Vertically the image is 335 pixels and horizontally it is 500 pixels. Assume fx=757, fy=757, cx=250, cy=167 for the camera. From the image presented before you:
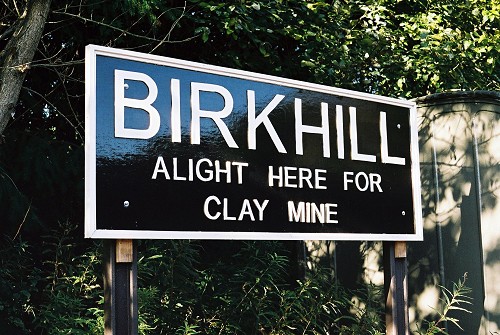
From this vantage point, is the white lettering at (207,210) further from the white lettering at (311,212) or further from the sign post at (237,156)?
the white lettering at (311,212)

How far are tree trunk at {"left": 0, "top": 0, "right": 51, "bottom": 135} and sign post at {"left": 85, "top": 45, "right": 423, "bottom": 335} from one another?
2455 millimetres

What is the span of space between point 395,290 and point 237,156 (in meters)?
1.51

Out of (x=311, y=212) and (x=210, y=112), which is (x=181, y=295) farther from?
(x=210, y=112)

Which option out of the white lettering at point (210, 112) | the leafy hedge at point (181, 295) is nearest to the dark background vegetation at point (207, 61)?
the leafy hedge at point (181, 295)

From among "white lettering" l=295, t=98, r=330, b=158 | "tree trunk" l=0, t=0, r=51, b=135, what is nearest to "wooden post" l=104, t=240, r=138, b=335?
"white lettering" l=295, t=98, r=330, b=158

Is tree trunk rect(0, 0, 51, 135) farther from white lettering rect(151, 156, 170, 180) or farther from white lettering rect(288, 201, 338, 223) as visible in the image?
white lettering rect(288, 201, 338, 223)

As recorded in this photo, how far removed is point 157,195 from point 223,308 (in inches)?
101

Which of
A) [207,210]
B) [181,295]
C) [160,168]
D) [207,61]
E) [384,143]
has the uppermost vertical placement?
[207,61]

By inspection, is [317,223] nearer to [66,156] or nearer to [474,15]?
[66,156]

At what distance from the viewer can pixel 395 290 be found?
4.79 m

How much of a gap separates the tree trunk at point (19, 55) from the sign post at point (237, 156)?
245cm

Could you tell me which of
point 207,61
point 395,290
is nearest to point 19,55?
point 207,61

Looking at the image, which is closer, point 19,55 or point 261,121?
point 261,121

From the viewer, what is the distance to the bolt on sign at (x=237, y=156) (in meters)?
3.52
